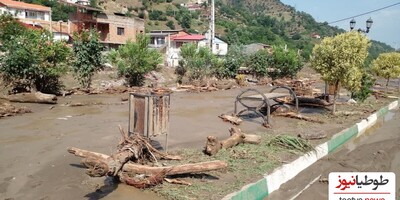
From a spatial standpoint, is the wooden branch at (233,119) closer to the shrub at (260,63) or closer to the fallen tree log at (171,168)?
the fallen tree log at (171,168)

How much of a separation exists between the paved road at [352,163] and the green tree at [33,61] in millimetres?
15414

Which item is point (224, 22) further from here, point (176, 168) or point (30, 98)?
point (176, 168)

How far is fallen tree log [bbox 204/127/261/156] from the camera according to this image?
802cm

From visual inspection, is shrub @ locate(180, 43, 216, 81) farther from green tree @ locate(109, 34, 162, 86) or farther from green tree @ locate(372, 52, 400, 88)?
green tree @ locate(372, 52, 400, 88)

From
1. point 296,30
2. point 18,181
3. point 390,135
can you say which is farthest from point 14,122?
point 296,30

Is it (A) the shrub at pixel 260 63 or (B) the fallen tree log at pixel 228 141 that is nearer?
(B) the fallen tree log at pixel 228 141

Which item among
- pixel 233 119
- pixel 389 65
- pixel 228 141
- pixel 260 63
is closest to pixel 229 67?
pixel 260 63

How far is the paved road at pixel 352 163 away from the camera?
7172 millimetres

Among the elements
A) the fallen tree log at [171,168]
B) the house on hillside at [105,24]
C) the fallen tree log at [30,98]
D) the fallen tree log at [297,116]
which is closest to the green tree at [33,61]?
the fallen tree log at [30,98]

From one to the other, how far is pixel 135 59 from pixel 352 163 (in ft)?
→ 63.0

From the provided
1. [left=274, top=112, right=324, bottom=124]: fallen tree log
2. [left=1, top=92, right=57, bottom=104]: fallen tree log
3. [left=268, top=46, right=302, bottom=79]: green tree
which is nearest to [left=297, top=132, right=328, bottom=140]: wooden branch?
[left=274, top=112, right=324, bottom=124]: fallen tree log

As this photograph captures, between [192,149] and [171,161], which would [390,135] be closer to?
[192,149]

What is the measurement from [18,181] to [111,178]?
5.72 feet

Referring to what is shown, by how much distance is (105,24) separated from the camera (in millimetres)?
46281
